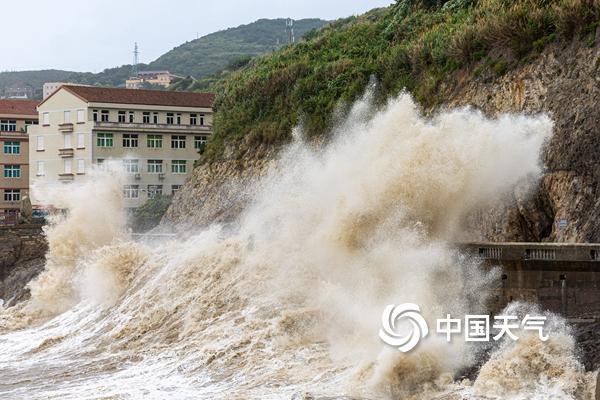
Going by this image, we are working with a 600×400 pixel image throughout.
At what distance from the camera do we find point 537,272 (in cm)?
2067

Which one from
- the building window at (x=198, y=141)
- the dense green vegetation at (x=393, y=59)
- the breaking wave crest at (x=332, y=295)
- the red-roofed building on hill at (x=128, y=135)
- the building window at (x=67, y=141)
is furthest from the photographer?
the building window at (x=198, y=141)

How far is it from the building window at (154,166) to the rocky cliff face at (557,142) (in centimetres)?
3478

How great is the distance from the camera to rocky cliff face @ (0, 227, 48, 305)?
1876 inches

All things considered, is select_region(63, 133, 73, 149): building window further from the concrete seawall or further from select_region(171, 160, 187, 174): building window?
the concrete seawall

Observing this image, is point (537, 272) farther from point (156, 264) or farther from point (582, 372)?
point (156, 264)

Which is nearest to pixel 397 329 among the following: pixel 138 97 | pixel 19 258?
pixel 19 258

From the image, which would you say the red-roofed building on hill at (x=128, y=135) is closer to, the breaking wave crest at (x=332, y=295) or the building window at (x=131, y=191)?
the building window at (x=131, y=191)

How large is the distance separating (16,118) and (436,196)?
54669mm

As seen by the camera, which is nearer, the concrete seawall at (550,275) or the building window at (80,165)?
the concrete seawall at (550,275)

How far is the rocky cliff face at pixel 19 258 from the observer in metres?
47.7

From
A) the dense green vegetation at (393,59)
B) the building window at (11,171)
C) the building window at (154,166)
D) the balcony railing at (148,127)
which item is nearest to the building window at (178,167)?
the building window at (154,166)

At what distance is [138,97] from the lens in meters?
64.5

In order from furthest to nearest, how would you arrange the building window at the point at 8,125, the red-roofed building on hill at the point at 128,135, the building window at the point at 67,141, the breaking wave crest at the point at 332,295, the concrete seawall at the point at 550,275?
the building window at the point at 8,125, the building window at the point at 67,141, the red-roofed building on hill at the point at 128,135, the breaking wave crest at the point at 332,295, the concrete seawall at the point at 550,275

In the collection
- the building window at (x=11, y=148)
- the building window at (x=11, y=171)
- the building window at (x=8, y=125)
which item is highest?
the building window at (x=8, y=125)
